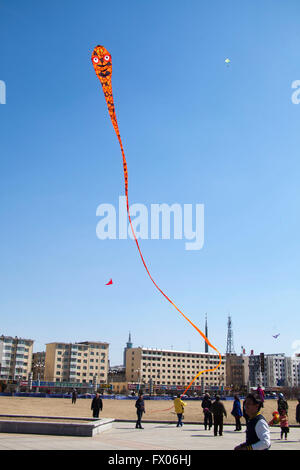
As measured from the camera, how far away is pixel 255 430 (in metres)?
5.46

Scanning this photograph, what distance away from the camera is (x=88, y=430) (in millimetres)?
14734

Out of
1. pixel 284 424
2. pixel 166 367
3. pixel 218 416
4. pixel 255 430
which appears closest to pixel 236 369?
pixel 166 367

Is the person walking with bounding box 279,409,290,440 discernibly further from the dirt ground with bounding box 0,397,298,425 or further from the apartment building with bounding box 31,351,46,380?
the apartment building with bounding box 31,351,46,380

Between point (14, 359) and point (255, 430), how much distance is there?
12103cm

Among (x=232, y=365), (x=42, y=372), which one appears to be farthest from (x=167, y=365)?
(x=42, y=372)

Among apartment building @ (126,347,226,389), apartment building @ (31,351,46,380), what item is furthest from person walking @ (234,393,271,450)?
apartment building @ (126,347,226,389)

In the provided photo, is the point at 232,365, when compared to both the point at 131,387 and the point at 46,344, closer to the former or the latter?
the point at 131,387

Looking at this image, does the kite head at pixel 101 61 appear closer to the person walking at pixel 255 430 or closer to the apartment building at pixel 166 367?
the person walking at pixel 255 430

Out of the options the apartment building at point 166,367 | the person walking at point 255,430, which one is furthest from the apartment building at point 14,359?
the person walking at point 255,430

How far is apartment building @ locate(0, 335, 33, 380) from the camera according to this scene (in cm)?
11488

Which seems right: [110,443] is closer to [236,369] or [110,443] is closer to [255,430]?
[255,430]
